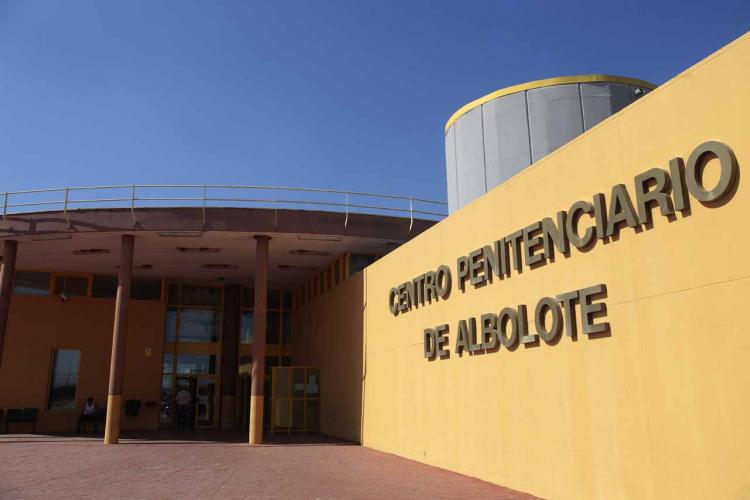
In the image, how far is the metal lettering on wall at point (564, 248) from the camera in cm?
650

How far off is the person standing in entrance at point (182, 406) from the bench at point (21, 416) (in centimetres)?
477

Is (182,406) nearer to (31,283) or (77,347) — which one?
(77,347)

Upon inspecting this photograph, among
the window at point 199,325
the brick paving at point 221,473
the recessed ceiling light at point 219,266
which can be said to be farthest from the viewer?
the window at point 199,325

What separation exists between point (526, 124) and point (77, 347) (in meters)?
17.8

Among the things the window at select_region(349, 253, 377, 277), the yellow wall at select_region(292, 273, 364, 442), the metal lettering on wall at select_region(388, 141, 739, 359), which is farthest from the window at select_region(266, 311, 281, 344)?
the metal lettering on wall at select_region(388, 141, 739, 359)

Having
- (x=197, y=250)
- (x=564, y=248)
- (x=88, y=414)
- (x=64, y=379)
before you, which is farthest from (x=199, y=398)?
(x=564, y=248)

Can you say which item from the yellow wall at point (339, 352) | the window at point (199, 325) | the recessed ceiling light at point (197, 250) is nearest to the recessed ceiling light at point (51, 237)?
the recessed ceiling light at point (197, 250)

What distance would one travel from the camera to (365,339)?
17438 mm

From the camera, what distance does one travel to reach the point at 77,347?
2253cm

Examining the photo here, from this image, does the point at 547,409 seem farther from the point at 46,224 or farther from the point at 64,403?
the point at 64,403

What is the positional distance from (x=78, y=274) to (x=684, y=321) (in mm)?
22370

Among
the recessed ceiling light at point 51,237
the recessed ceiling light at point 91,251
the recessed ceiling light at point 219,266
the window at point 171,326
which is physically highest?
the recessed ceiling light at point 51,237

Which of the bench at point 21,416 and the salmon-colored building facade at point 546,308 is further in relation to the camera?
the bench at point 21,416

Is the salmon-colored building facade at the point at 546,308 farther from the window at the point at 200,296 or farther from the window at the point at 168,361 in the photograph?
the window at the point at 200,296
